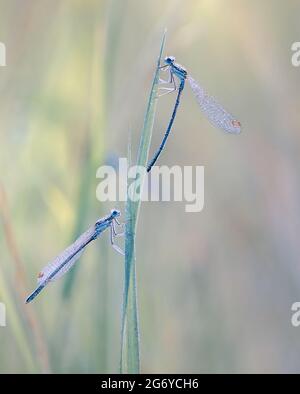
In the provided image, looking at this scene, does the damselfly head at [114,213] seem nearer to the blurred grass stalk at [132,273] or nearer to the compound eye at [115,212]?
the compound eye at [115,212]

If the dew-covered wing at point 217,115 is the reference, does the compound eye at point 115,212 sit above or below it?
below

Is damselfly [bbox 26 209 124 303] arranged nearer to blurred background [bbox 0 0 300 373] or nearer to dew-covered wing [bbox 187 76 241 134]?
blurred background [bbox 0 0 300 373]

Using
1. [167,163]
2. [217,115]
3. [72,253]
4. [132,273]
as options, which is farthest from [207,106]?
[132,273]

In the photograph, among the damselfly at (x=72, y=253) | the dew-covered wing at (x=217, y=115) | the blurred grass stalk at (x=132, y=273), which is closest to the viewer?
the blurred grass stalk at (x=132, y=273)

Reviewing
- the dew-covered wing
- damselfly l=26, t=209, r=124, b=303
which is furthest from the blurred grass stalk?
the dew-covered wing

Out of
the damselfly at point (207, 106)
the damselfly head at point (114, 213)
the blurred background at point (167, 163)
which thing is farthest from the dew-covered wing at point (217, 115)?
the damselfly head at point (114, 213)
